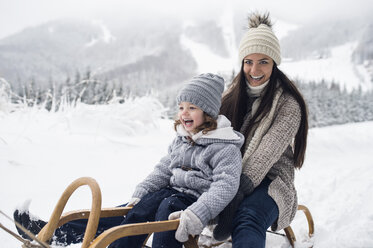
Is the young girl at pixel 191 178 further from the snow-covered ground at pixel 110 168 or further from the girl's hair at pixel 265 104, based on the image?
the snow-covered ground at pixel 110 168

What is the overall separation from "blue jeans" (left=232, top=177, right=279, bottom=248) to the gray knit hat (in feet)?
2.02

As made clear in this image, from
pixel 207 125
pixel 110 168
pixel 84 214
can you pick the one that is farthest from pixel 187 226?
pixel 110 168

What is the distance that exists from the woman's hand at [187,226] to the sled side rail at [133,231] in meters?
0.03

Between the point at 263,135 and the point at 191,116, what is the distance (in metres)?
0.56

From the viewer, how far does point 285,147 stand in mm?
1995

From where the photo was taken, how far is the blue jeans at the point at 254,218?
4.82 feet

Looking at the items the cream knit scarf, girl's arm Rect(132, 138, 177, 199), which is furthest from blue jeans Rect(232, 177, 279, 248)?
girl's arm Rect(132, 138, 177, 199)

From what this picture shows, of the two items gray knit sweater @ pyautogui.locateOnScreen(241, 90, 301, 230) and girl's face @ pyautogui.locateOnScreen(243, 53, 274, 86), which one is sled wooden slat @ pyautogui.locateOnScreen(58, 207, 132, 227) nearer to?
gray knit sweater @ pyautogui.locateOnScreen(241, 90, 301, 230)

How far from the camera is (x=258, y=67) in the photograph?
7.29ft

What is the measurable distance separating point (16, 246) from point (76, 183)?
1.18 m

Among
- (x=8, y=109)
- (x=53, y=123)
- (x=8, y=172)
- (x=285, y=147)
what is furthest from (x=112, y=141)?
(x=285, y=147)

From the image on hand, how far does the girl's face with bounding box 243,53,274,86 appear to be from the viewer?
222 cm

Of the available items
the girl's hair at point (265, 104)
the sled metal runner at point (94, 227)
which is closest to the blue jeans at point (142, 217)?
the sled metal runner at point (94, 227)

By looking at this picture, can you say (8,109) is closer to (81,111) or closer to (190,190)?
(81,111)
